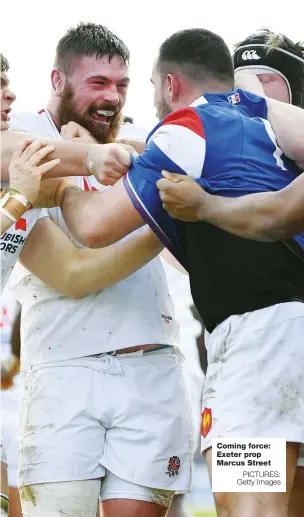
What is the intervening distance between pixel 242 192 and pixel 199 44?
78 cm

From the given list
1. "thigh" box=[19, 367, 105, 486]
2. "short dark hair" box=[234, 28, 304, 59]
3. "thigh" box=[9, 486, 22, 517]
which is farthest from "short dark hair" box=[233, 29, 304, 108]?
"thigh" box=[9, 486, 22, 517]

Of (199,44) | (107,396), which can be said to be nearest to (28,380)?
(107,396)

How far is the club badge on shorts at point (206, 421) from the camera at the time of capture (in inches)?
113

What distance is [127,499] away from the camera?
3.25 metres

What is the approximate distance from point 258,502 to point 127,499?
0.72 m

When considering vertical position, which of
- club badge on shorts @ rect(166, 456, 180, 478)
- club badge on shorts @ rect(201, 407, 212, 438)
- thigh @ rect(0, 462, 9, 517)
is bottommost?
thigh @ rect(0, 462, 9, 517)

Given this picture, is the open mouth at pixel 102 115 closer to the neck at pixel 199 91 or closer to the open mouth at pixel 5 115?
the open mouth at pixel 5 115

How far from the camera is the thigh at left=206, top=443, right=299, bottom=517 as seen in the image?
8.78ft

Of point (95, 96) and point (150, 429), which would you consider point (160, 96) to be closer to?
point (95, 96)

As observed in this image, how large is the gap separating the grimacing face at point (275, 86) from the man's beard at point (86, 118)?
114 centimetres

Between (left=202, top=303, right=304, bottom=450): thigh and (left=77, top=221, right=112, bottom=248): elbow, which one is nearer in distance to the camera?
(left=202, top=303, right=304, bottom=450): thigh

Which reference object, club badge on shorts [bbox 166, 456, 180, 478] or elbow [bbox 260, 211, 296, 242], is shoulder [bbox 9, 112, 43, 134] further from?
club badge on shorts [bbox 166, 456, 180, 478]

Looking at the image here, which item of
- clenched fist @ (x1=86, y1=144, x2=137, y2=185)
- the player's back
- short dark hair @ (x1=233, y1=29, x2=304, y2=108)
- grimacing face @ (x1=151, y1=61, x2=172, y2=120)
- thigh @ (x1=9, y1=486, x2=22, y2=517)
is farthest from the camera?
short dark hair @ (x1=233, y1=29, x2=304, y2=108)
